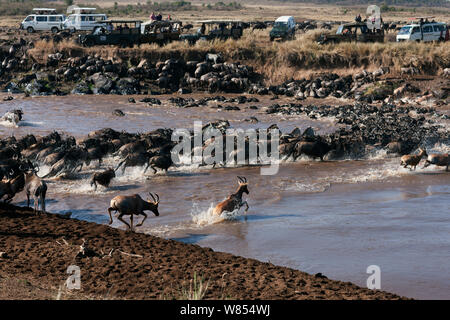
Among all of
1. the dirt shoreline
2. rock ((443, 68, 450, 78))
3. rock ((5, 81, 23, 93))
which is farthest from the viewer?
rock ((5, 81, 23, 93))

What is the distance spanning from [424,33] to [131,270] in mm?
31613

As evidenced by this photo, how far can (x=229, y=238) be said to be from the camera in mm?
11227

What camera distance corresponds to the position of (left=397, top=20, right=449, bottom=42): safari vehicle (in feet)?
119

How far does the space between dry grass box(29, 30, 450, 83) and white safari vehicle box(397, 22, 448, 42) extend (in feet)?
9.58

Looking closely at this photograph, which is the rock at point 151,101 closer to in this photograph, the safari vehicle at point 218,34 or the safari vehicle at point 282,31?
the safari vehicle at point 218,34

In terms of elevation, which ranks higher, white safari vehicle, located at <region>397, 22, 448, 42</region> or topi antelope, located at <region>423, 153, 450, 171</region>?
white safari vehicle, located at <region>397, 22, 448, 42</region>

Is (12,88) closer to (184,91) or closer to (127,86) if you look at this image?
(127,86)

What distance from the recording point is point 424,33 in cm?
3659

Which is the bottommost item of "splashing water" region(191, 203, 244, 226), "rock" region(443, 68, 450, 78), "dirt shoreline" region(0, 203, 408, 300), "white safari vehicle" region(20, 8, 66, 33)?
"splashing water" region(191, 203, 244, 226)

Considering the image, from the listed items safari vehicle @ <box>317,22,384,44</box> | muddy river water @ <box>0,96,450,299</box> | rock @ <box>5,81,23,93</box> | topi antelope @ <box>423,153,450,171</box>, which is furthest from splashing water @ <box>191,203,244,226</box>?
safari vehicle @ <box>317,22,384,44</box>

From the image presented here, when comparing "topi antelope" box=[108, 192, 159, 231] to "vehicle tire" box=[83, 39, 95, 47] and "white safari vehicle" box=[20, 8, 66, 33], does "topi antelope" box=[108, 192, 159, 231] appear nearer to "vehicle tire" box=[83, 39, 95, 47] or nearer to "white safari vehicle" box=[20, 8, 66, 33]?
"vehicle tire" box=[83, 39, 95, 47]

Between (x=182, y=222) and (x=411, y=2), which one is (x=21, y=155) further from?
(x=411, y=2)

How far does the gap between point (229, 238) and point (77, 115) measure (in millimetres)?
17095

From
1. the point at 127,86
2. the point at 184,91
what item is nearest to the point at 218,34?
the point at 184,91
